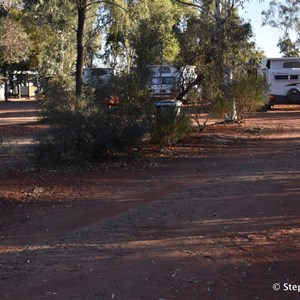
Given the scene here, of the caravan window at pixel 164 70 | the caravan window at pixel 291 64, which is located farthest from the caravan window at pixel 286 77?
the caravan window at pixel 164 70

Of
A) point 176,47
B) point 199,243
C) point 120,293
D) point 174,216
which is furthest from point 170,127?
point 120,293

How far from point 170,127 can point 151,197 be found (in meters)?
6.22

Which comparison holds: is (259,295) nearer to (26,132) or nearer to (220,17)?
(220,17)

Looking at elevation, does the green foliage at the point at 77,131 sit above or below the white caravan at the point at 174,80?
below

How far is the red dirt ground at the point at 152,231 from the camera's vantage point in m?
5.05

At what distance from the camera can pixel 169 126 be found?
49.4 feet

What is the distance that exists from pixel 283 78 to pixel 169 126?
19367 millimetres

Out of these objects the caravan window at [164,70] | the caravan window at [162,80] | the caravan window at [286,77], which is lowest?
the caravan window at [162,80]

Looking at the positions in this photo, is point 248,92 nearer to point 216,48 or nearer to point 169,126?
point 216,48

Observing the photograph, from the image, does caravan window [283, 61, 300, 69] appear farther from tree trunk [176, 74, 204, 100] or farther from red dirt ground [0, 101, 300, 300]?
red dirt ground [0, 101, 300, 300]

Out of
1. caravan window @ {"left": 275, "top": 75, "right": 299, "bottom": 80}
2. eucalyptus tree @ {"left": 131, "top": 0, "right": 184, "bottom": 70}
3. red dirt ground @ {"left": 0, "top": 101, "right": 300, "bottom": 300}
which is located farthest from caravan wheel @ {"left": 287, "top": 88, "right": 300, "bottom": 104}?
red dirt ground @ {"left": 0, "top": 101, "right": 300, "bottom": 300}

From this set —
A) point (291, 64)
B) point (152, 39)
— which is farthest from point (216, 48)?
point (291, 64)

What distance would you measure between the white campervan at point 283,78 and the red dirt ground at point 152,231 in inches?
810

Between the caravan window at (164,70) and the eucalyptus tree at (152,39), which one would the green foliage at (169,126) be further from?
the eucalyptus tree at (152,39)
